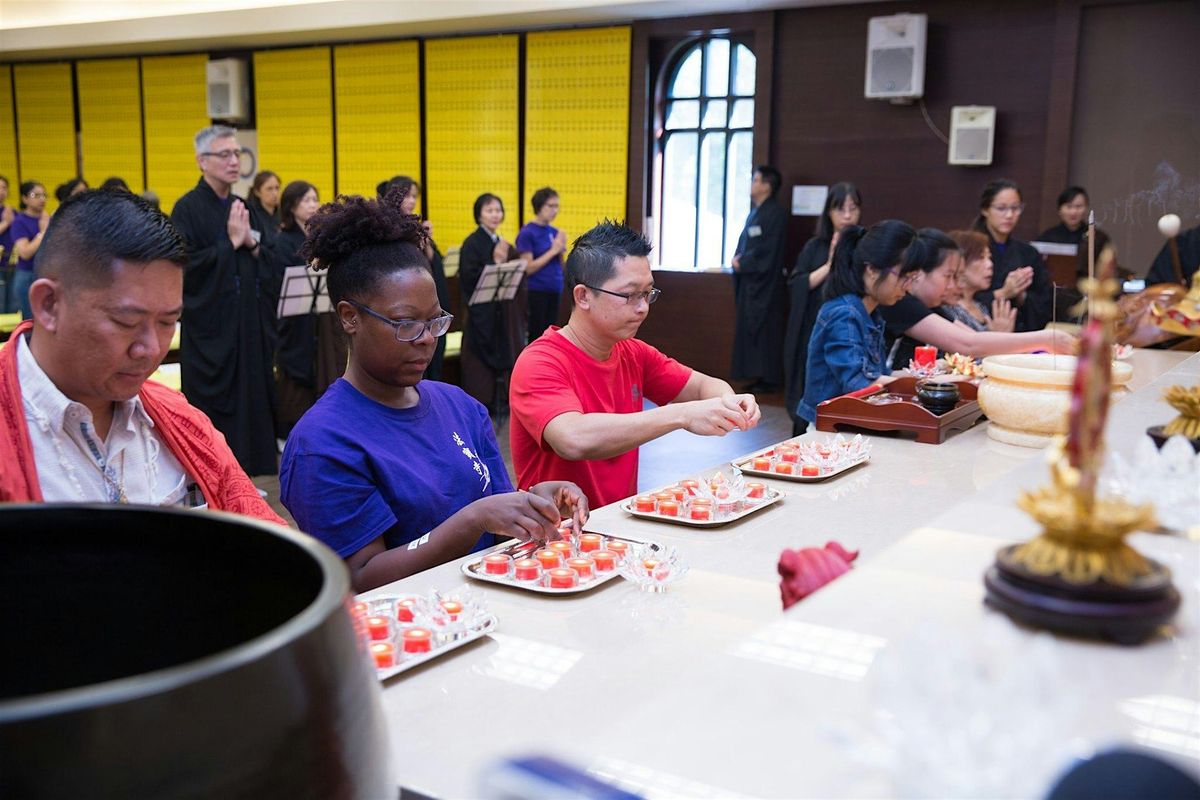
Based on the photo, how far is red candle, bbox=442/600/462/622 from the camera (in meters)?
1.48

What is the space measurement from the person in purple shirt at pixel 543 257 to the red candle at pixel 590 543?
23.4 ft

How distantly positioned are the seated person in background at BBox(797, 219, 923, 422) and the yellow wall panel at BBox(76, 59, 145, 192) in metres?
10.5

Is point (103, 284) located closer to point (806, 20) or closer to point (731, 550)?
point (731, 550)

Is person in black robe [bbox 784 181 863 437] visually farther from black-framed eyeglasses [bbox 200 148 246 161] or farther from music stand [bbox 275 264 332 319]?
black-framed eyeglasses [bbox 200 148 246 161]

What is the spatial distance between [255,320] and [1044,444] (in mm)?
3869

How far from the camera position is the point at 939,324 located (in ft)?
13.3

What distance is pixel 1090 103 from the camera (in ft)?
25.1

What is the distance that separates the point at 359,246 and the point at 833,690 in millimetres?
1628

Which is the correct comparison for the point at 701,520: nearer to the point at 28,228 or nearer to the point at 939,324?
the point at 939,324

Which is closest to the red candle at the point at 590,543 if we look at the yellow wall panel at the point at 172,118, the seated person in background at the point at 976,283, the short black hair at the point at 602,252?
the short black hair at the point at 602,252

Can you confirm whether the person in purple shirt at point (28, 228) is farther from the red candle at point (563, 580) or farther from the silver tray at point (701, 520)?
the red candle at point (563, 580)

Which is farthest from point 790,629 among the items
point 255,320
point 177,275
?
point 255,320

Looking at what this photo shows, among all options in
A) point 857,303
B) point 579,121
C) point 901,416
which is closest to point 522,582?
point 901,416

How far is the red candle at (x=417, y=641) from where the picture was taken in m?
1.42
